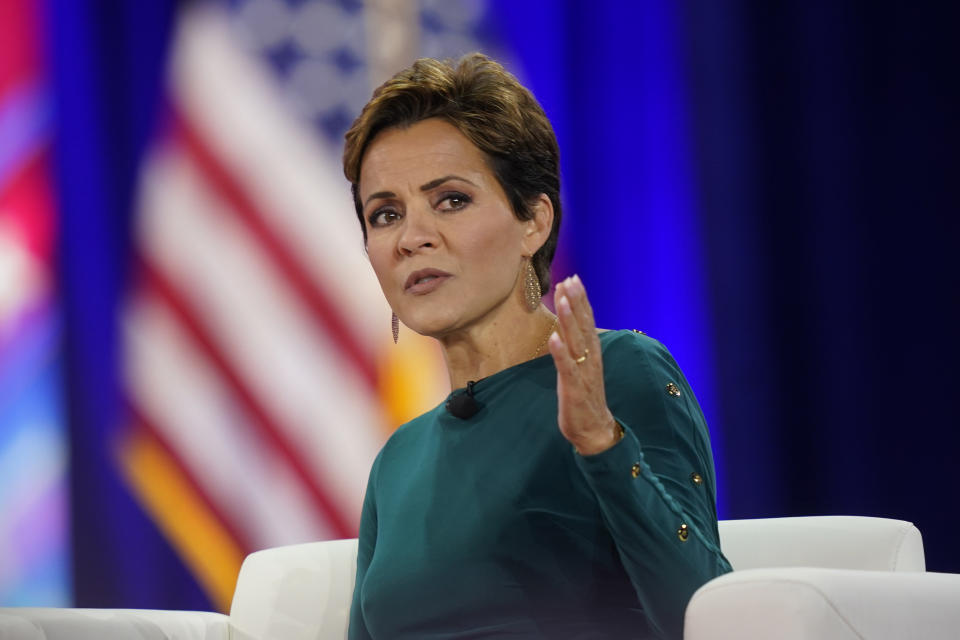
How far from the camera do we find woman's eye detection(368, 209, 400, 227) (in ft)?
5.06

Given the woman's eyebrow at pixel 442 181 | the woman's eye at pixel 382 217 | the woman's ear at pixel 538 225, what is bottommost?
the woman's ear at pixel 538 225

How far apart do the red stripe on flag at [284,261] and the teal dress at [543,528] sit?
4.94 ft

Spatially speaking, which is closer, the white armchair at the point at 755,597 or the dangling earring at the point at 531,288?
the white armchair at the point at 755,597

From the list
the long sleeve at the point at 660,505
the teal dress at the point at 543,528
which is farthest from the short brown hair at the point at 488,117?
the long sleeve at the point at 660,505

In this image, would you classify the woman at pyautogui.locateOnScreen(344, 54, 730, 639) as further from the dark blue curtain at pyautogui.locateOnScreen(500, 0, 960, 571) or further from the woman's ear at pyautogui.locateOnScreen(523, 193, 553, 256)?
the dark blue curtain at pyautogui.locateOnScreen(500, 0, 960, 571)

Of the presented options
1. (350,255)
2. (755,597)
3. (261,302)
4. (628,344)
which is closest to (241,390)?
(261,302)

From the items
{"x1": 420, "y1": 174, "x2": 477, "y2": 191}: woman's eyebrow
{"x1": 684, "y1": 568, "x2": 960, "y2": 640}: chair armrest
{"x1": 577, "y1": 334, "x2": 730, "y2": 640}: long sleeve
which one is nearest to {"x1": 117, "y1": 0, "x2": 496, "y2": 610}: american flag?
{"x1": 420, "y1": 174, "x2": 477, "y2": 191}: woman's eyebrow

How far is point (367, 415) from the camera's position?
9.72 ft

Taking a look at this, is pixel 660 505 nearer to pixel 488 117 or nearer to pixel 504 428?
pixel 504 428

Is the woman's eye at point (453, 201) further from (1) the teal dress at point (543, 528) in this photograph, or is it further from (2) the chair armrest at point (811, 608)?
(2) the chair armrest at point (811, 608)

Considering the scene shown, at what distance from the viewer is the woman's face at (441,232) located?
4.76 feet

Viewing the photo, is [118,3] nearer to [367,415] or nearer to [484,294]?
[367,415]

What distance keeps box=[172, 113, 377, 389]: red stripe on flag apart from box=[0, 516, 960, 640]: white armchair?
1305 mm

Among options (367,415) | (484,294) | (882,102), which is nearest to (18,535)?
(367,415)
